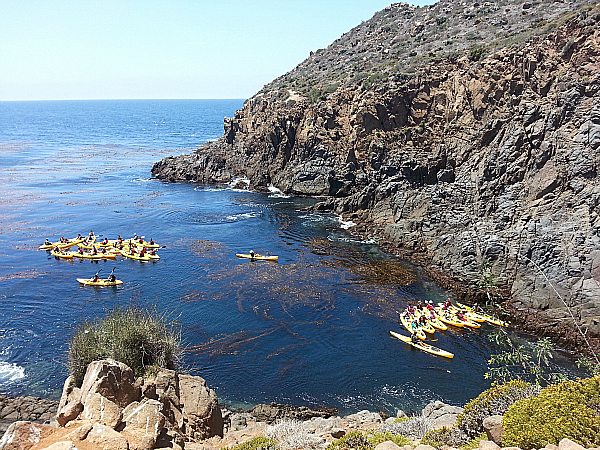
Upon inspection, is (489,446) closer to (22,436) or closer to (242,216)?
(22,436)

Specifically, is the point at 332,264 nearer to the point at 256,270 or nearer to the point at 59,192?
the point at 256,270

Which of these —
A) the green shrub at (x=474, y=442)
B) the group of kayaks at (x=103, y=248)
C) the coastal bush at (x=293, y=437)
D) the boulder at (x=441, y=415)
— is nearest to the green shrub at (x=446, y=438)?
the green shrub at (x=474, y=442)

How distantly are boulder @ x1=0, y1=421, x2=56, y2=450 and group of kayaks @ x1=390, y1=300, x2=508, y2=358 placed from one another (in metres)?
23.9

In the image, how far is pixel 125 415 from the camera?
13859 mm

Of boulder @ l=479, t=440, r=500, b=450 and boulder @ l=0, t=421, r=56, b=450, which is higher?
boulder @ l=479, t=440, r=500, b=450

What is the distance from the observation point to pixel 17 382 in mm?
26984

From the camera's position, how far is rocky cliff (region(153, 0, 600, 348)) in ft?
122

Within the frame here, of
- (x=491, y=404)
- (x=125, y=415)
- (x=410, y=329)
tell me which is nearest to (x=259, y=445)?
(x=125, y=415)

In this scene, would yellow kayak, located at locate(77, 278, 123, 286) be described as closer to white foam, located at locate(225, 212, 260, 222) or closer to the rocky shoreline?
white foam, located at locate(225, 212, 260, 222)

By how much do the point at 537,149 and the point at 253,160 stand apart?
1913 inches

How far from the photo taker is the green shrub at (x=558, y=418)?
9797mm

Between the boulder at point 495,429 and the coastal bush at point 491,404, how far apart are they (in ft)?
5.37

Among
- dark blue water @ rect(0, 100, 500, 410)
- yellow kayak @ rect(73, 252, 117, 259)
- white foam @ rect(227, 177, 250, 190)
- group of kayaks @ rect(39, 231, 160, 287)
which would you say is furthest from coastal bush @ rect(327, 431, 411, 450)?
white foam @ rect(227, 177, 250, 190)

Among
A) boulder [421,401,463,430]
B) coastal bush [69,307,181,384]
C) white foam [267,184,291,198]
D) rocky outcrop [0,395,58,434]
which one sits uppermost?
coastal bush [69,307,181,384]
